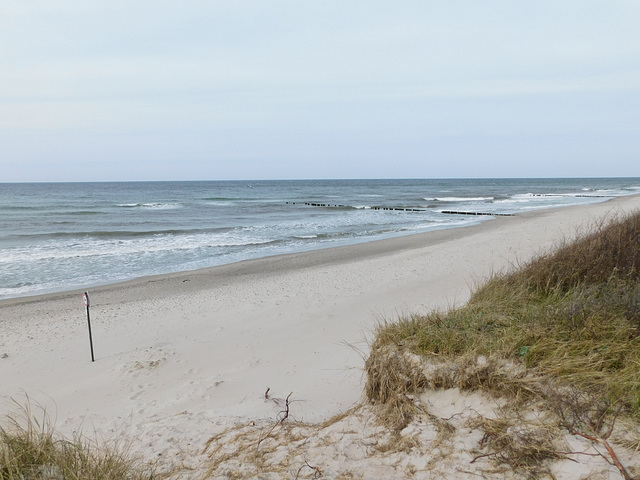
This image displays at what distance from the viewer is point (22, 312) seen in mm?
9391

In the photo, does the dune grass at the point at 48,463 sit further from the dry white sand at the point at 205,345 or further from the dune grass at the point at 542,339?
the dune grass at the point at 542,339

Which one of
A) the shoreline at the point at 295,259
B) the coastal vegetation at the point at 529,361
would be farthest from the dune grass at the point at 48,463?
the shoreline at the point at 295,259

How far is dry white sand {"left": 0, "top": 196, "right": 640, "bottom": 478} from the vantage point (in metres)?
4.65

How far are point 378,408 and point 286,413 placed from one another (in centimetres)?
96

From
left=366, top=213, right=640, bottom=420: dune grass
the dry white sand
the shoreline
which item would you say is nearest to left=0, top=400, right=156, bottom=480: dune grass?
the dry white sand

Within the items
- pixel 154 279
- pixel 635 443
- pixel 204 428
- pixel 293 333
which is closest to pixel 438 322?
pixel 635 443

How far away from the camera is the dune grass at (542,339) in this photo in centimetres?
353

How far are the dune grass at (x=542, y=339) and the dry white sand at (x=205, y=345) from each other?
0.82 metres

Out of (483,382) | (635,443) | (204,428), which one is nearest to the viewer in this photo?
(635,443)

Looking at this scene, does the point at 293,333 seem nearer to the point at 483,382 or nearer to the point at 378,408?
the point at 378,408

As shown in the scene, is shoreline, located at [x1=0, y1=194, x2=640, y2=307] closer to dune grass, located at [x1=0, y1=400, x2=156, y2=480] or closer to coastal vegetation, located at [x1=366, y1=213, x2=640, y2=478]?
dune grass, located at [x1=0, y1=400, x2=156, y2=480]

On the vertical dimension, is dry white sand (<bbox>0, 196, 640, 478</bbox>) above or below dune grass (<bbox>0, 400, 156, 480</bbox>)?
below

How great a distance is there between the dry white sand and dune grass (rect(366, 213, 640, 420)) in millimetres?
819

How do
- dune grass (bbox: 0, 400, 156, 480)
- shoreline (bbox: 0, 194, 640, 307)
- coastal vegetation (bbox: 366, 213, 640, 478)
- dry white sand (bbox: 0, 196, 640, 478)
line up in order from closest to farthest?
dune grass (bbox: 0, 400, 156, 480) < coastal vegetation (bbox: 366, 213, 640, 478) < dry white sand (bbox: 0, 196, 640, 478) < shoreline (bbox: 0, 194, 640, 307)
